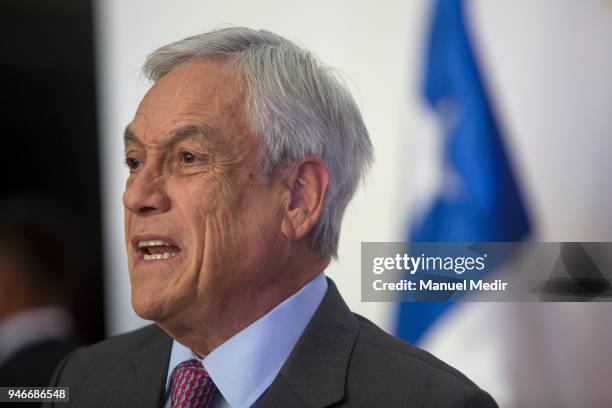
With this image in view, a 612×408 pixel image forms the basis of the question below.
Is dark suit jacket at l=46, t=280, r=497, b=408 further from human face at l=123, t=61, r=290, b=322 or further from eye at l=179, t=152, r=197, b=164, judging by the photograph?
eye at l=179, t=152, r=197, b=164

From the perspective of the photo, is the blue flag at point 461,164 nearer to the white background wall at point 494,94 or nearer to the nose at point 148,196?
the white background wall at point 494,94

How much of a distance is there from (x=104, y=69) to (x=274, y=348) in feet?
3.26

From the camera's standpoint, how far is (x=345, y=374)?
191cm

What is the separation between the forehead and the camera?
194 cm

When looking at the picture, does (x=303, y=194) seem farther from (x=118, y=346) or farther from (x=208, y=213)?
(x=118, y=346)

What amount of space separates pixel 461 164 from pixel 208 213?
734 millimetres

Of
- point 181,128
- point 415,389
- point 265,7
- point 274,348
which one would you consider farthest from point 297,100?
point 415,389

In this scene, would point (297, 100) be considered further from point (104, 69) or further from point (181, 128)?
point (104, 69)

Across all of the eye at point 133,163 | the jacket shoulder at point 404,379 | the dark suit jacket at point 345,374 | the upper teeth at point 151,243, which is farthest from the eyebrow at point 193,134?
the jacket shoulder at point 404,379

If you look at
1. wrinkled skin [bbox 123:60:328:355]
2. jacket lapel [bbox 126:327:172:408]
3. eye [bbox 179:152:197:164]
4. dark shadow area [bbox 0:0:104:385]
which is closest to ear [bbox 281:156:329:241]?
wrinkled skin [bbox 123:60:328:355]

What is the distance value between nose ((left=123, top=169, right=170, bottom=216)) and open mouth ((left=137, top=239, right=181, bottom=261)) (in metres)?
0.07

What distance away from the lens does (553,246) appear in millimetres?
2203

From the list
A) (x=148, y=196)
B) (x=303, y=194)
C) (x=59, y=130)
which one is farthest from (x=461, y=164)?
(x=59, y=130)

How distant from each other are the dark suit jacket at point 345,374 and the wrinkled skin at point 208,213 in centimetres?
14
